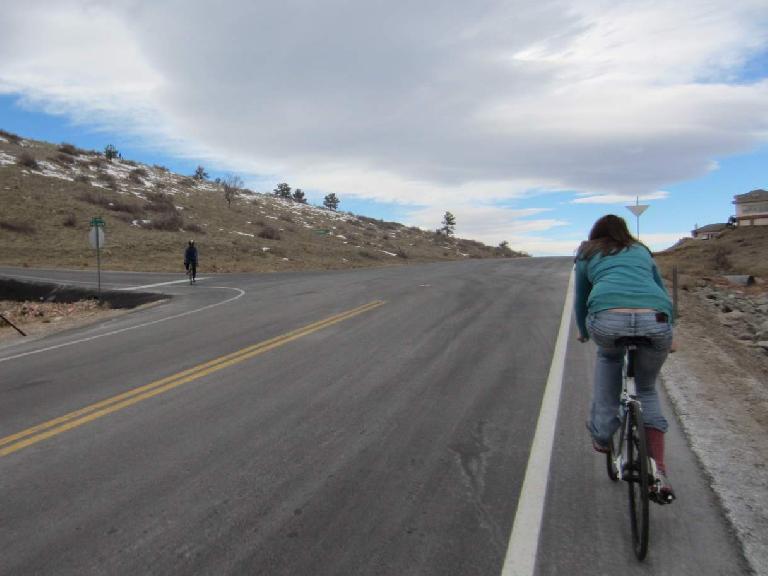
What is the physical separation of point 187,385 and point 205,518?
3527mm

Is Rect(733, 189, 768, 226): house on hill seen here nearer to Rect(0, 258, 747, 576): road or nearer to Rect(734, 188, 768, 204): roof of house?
Rect(734, 188, 768, 204): roof of house

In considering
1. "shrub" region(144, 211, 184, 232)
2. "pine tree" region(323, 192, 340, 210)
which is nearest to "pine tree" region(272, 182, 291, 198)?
"pine tree" region(323, 192, 340, 210)

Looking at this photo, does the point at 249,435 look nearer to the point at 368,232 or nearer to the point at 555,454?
the point at 555,454

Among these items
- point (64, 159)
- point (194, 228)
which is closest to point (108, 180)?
point (64, 159)

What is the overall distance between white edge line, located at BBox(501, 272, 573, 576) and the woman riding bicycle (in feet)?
1.88

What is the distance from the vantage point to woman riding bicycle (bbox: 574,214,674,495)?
359 centimetres

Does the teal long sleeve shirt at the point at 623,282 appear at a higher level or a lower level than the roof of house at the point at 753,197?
lower

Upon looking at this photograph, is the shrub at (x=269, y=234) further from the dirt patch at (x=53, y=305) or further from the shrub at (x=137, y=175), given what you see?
the dirt patch at (x=53, y=305)

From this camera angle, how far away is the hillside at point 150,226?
33.0m

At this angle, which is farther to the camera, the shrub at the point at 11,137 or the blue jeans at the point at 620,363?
the shrub at the point at 11,137

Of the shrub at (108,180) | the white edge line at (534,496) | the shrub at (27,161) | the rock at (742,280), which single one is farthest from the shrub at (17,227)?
the rock at (742,280)

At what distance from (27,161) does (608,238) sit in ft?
180

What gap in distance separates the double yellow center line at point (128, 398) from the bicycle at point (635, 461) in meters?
4.88

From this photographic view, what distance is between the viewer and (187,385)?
7082 millimetres
